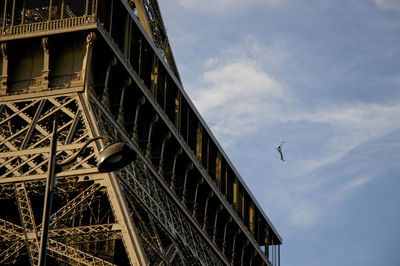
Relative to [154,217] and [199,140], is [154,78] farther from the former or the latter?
[154,217]

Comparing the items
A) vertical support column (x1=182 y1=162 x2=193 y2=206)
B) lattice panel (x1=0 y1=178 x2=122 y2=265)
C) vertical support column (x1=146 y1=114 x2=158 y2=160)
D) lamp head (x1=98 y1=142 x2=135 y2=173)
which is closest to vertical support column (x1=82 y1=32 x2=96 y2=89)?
lattice panel (x1=0 y1=178 x2=122 y2=265)

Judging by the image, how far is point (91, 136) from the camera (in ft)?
156

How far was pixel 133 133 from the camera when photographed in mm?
57031

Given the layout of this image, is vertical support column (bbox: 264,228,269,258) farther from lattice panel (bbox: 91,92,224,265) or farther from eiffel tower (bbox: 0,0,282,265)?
lattice panel (bbox: 91,92,224,265)

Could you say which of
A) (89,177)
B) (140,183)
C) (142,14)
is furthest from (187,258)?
(142,14)

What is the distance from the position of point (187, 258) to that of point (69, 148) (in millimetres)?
9928

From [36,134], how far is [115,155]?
21782 millimetres

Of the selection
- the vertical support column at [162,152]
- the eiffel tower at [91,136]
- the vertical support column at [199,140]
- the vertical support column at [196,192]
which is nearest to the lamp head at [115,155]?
the eiffel tower at [91,136]

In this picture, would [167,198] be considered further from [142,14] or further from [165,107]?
[142,14]

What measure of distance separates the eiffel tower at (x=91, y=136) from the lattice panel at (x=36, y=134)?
6 cm

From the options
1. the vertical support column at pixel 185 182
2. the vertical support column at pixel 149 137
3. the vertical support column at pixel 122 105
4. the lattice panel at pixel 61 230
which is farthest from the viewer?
the vertical support column at pixel 185 182

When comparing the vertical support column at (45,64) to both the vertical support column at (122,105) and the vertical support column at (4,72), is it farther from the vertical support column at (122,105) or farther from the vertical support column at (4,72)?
the vertical support column at (122,105)

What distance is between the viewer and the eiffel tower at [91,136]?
4472 centimetres

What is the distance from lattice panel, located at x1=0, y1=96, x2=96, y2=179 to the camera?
4728cm
